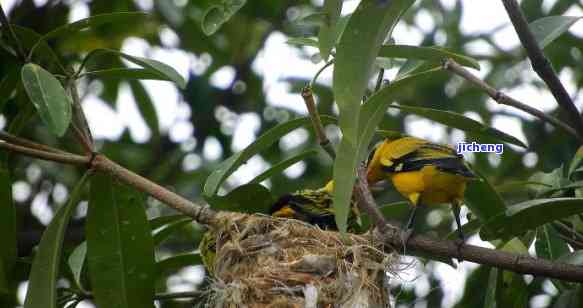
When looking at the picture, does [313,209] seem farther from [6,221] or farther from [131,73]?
[6,221]

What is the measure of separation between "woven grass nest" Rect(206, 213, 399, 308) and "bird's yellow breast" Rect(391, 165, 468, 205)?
2.46 feet

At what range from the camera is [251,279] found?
3414 millimetres

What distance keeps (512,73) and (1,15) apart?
4.11 meters

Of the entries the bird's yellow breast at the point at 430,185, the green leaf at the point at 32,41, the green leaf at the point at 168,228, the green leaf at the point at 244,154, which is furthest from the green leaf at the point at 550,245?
the green leaf at the point at 32,41

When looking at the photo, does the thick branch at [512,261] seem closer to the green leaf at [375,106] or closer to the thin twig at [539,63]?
the thin twig at [539,63]

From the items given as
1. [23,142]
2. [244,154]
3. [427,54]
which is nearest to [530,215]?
[427,54]

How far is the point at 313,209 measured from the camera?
4.87 meters

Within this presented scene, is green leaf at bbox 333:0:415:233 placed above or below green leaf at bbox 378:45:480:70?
below

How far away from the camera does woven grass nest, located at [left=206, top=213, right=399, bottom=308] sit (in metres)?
3.32

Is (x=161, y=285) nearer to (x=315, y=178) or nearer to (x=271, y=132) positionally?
(x=315, y=178)

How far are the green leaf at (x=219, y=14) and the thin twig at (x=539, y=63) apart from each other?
34.9 inches

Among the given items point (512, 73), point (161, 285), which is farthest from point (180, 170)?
point (512, 73)

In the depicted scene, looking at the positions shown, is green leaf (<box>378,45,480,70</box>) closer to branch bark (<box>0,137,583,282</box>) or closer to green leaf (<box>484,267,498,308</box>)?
branch bark (<box>0,137,583,282</box>)

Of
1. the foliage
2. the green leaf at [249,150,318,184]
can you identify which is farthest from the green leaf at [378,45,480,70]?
the green leaf at [249,150,318,184]
